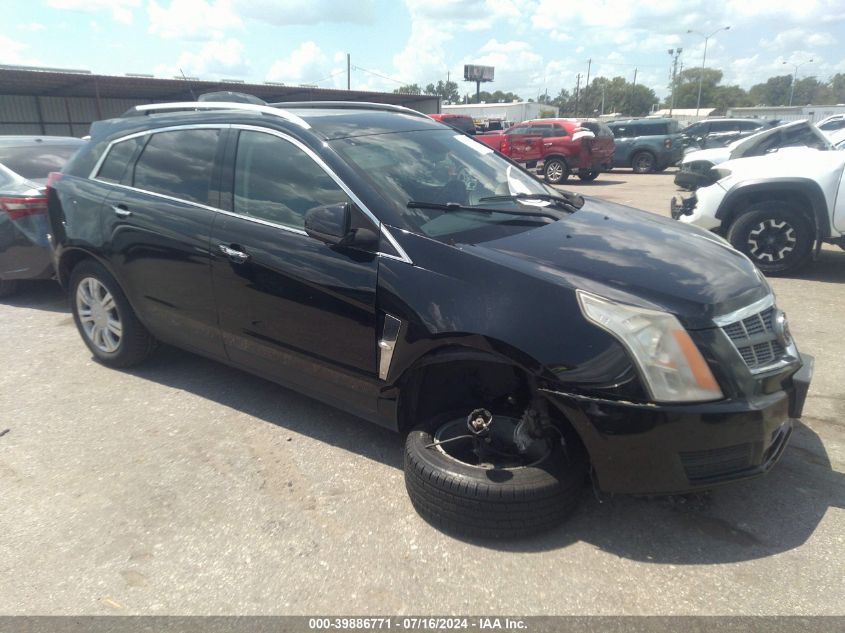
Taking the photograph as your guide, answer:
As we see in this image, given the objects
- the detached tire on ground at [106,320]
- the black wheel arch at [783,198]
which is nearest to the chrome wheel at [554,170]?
the black wheel arch at [783,198]

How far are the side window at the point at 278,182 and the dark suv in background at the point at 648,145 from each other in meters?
20.5

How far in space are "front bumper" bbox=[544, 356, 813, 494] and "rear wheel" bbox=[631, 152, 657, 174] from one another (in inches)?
822

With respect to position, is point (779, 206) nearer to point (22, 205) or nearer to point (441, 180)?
point (441, 180)

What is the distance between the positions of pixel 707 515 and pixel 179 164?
3488mm

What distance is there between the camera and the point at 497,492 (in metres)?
2.62

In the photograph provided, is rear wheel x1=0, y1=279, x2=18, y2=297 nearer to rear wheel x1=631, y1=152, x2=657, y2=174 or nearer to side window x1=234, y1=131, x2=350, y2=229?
side window x1=234, y1=131, x2=350, y2=229

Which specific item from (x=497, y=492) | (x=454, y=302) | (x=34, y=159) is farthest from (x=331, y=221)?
(x=34, y=159)

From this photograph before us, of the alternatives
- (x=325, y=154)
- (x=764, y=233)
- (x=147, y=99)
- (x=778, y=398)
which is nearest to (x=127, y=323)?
(x=325, y=154)

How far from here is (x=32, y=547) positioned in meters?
2.77

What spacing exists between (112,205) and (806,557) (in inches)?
169

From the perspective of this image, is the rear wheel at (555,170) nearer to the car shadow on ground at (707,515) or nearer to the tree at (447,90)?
the car shadow on ground at (707,515)

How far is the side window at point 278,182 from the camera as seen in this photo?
10.8ft

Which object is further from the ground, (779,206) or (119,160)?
(119,160)

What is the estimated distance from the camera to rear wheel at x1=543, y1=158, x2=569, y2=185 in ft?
58.7
